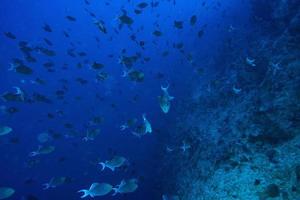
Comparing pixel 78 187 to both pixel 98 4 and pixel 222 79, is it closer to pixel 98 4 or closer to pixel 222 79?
pixel 222 79

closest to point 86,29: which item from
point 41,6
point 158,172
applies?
point 41,6

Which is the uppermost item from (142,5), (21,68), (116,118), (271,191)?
(116,118)

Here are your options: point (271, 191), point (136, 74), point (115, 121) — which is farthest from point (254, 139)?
point (115, 121)

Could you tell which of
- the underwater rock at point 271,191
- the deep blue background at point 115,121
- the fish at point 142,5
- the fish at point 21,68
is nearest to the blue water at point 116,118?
the deep blue background at point 115,121

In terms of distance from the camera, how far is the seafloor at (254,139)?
483 cm

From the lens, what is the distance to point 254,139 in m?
5.71

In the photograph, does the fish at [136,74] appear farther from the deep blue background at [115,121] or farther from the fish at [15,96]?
the fish at [15,96]

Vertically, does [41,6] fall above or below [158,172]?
above

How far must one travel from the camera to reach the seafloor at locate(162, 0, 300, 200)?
4828 millimetres

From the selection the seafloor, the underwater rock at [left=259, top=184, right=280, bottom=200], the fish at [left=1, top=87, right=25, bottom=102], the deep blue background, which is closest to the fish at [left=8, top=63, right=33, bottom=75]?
the fish at [left=1, top=87, right=25, bottom=102]

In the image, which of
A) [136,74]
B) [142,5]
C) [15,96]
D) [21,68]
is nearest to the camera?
[15,96]

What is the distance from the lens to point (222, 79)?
1204 cm

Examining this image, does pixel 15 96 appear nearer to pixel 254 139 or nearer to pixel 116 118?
pixel 254 139

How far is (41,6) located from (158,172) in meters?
82.0
